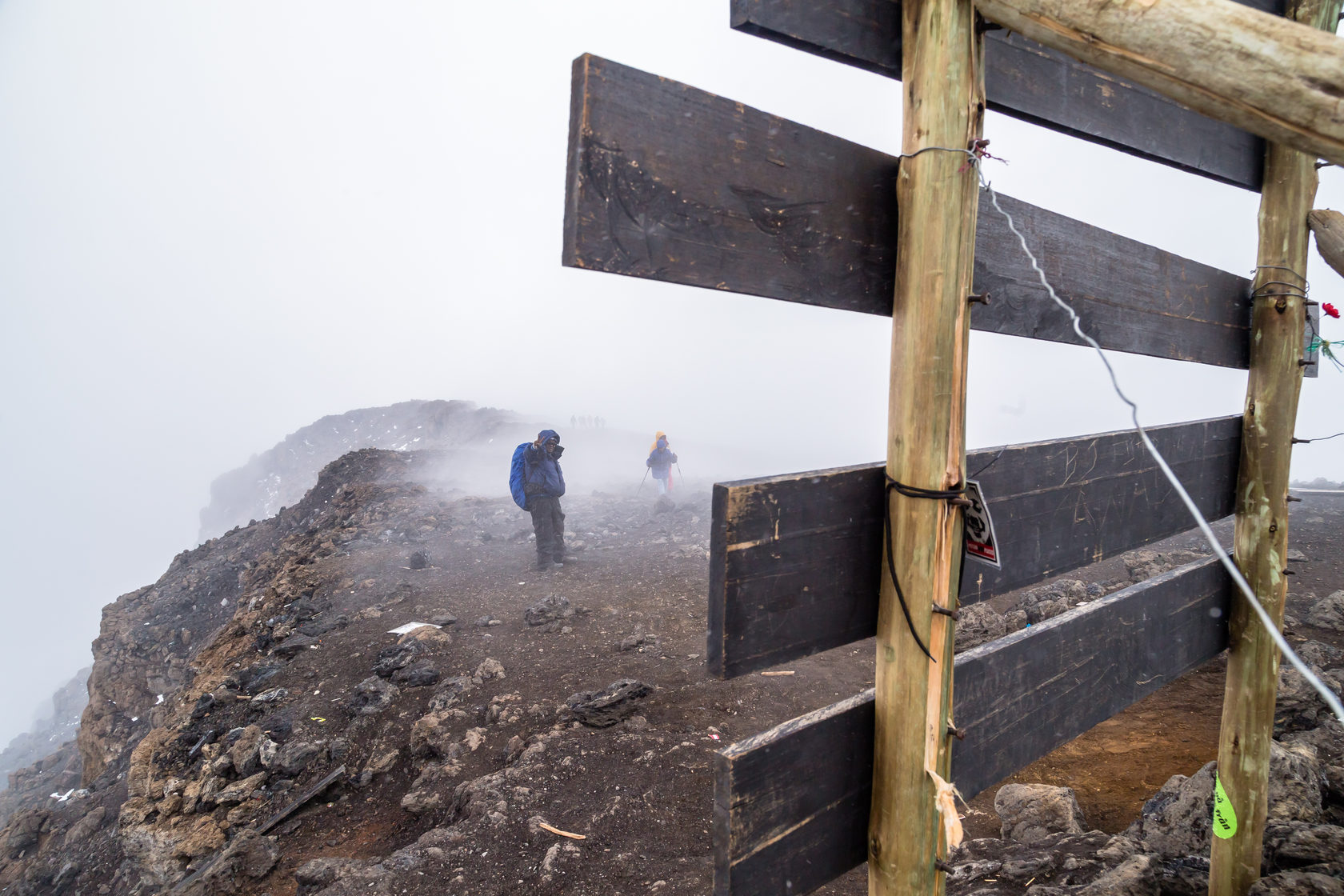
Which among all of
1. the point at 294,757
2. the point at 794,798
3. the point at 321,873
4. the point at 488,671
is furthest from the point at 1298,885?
the point at 294,757

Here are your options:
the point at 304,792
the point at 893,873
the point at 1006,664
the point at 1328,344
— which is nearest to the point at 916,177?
the point at 1006,664

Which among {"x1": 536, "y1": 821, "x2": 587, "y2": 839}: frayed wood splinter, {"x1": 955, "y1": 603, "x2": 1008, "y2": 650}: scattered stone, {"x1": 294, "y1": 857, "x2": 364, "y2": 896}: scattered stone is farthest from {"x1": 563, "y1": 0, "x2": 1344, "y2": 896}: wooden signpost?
{"x1": 955, "y1": 603, "x2": 1008, "y2": 650}: scattered stone

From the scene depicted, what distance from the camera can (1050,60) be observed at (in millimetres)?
1613

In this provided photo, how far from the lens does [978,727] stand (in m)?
1.54

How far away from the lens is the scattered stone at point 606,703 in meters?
5.05

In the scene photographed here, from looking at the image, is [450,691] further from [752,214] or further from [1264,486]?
[1264,486]

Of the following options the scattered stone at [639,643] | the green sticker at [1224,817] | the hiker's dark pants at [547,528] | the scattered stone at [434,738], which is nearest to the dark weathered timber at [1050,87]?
the green sticker at [1224,817]

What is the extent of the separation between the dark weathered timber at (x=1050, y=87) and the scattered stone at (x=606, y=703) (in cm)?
489

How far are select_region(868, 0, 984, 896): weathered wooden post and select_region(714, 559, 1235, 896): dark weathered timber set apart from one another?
9cm

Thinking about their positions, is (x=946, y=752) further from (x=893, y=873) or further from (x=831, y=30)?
(x=831, y=30)

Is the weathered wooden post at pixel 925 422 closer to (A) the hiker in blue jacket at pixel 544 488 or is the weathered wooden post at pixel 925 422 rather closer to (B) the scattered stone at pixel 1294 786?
(B) the scattered stone at pixel 1294 786

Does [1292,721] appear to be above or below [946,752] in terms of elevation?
below

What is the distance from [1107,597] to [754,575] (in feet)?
5.00

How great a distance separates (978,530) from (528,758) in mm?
4184
